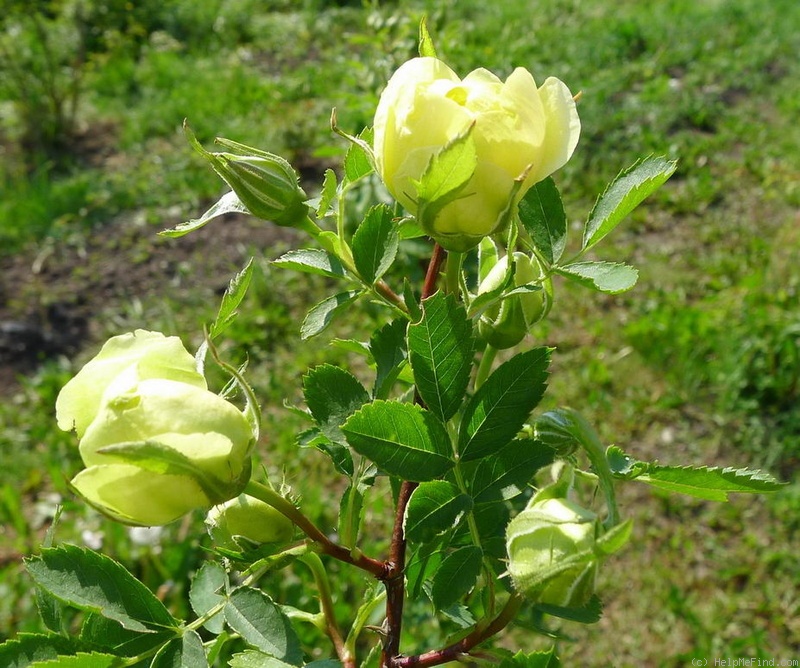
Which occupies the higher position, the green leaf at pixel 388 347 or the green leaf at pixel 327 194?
the green leaf at pixel 327 194

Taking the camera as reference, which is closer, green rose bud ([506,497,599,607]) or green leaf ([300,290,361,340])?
green rose bud ([506,497,599,607])

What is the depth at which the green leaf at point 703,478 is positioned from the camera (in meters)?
0.60

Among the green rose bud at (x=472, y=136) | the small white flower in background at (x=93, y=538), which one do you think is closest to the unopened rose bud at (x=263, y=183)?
the green rose bud at (x=472, y=136)

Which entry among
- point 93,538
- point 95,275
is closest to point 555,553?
point 93,538

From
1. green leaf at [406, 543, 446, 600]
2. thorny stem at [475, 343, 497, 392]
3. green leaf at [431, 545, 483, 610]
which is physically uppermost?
thorny stem at [475, 343, 497, 392]

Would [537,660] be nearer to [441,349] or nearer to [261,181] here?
[441,349]

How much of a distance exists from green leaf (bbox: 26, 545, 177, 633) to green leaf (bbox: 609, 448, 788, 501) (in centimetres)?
42

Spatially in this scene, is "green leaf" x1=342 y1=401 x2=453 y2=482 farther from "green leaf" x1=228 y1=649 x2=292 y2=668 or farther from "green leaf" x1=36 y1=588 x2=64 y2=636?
"green leaf" x1=36 y1=588 x2=64 y2=636

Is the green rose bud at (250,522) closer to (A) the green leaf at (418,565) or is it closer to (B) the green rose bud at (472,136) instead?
(A) the green leaf at (418,565)

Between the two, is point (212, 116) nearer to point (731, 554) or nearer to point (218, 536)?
point (731, 554)

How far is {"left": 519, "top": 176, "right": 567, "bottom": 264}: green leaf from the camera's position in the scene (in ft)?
2.27

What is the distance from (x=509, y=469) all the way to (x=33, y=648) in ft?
1.36

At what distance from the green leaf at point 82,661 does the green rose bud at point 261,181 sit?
38cm

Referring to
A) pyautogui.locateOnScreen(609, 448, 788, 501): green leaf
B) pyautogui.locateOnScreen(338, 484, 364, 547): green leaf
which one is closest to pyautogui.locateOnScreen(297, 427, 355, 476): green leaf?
pyautogui.locateOnScreen(338, 484, 364, 547): green leaf
